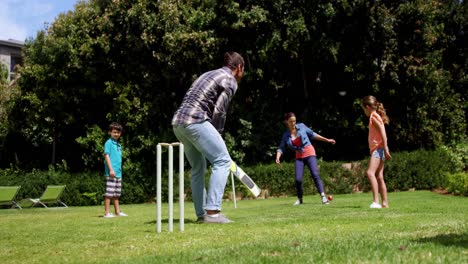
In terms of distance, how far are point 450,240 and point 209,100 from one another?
3.07 meters

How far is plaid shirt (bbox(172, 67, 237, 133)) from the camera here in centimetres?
620

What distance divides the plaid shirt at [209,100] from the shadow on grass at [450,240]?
2.77 metres

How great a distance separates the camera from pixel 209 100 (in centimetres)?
630

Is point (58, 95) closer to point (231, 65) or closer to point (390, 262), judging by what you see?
point (231, 65)

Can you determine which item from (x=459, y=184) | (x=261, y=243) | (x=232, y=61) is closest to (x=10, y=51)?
(x=459, y=184)

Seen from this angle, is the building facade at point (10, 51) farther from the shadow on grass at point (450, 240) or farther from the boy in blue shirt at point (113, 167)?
the shadow on grass at point (450, 240)

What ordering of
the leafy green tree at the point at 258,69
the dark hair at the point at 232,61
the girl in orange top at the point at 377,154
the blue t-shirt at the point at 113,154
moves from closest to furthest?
the dark hair at the point at 232,61
the girl in orange top at the point at 377,154
the blue t-shirt at the point at 113,154
the leafy green tree at the point at 258,69

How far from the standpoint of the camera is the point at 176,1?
21.0 metres

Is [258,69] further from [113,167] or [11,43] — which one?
[11,43]

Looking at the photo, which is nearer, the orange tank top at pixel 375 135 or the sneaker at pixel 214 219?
the sneaker at pixel 214 219

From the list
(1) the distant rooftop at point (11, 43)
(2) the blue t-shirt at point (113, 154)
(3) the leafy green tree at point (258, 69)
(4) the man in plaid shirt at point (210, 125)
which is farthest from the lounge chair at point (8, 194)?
(1) the distant rooftop at point (11, 43)

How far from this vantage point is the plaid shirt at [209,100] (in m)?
6.20

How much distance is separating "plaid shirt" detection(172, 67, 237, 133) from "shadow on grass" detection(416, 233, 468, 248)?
2.77m

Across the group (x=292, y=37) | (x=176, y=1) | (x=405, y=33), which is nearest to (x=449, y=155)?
(x=405, y=33)
